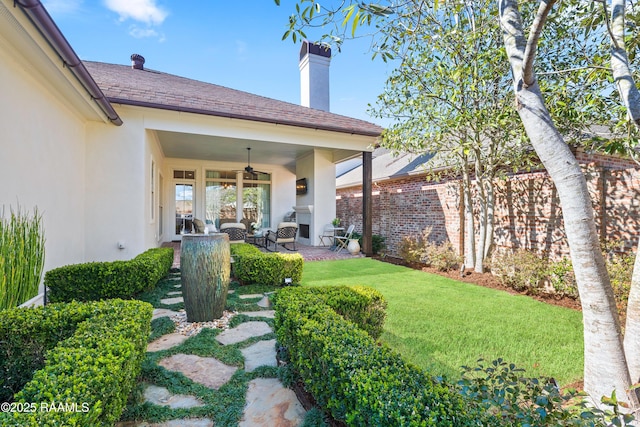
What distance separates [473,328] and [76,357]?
3.99m

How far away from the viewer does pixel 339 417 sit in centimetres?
172

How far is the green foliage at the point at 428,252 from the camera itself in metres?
7.57

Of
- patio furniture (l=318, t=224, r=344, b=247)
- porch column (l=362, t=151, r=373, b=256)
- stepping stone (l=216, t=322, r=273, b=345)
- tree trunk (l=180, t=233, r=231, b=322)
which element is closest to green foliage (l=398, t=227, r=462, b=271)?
porch column (l=362, t=151, r=373, b=256)

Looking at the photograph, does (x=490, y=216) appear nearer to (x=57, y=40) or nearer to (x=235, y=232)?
(x=235, y=232)

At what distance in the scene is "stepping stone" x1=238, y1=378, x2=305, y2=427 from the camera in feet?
6.78

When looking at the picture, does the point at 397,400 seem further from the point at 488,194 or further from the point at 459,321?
the point at 488,194

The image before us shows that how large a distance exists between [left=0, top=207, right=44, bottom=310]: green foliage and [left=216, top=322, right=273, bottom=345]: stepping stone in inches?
79.2

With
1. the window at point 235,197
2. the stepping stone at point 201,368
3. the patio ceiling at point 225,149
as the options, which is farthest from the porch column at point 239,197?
the stepping stone at point 201,368

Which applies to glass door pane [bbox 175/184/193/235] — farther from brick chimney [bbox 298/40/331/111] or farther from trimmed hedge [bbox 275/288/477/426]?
trimmed hedge [bbox 275/288/477/426]

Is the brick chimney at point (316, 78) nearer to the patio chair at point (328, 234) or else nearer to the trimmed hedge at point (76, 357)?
the patio chair at point (328, 234)

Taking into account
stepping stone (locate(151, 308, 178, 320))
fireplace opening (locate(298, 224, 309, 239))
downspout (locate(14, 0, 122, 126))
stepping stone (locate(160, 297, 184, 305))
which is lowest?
stepping stone (locate(151, 308, 178, 320))

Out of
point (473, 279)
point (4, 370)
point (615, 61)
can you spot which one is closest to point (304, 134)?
point (473, 279)

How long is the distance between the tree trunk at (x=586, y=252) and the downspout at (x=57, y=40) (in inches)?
173

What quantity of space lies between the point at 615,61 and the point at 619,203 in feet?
12.5
